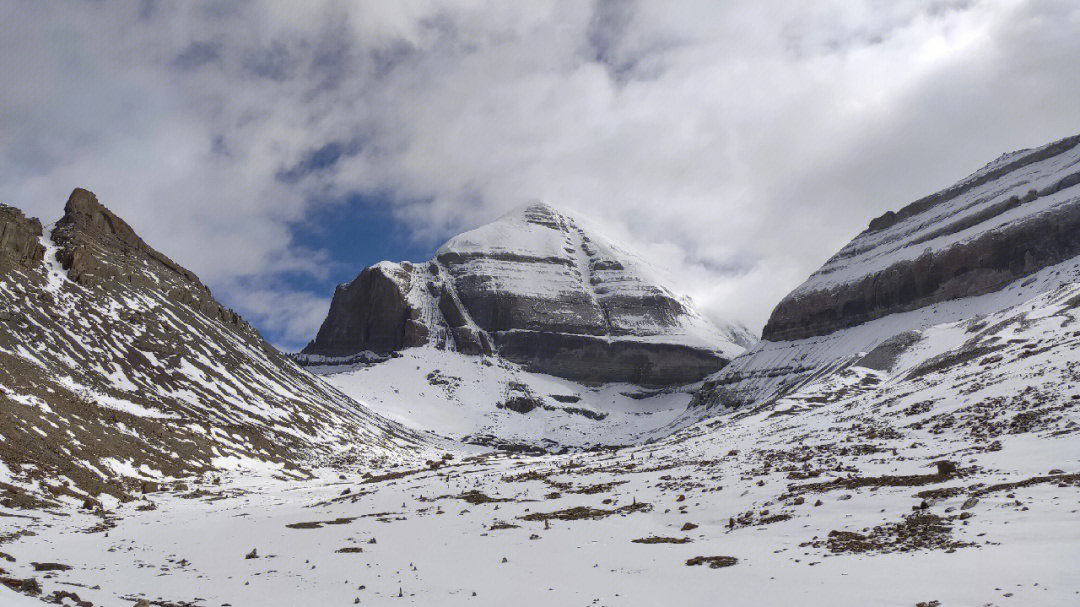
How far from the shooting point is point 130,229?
115062 millimetres

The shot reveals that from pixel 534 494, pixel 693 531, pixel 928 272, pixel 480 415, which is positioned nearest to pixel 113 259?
pixel 534 494

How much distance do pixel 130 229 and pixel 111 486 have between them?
279 feet

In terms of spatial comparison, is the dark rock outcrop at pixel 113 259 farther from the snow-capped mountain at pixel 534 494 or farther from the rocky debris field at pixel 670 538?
the rocky debris field at pixel 670 538

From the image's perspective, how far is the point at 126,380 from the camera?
2960 inches

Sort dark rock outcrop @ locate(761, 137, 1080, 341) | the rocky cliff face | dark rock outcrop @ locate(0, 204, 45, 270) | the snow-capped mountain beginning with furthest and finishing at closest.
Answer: dark rock outcrop @ locate(761, 137, 1080, 341)
the rocky cliff face
dark rock outcrop @ locate(0, 204, 45, 270)
the snow-capped mountain

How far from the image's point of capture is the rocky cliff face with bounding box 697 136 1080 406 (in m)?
123

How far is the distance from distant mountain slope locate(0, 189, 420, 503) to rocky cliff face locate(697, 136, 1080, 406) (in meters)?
84.3

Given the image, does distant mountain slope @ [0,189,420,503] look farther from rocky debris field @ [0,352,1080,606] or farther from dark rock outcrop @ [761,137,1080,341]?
dark rock outcrop @ [761,137,1080,341]

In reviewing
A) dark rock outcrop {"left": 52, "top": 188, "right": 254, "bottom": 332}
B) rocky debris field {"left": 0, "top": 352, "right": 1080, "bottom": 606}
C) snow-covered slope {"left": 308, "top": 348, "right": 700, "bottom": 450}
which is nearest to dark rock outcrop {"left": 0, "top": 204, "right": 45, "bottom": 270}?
dark rock outcrop {"left": 52, "top": 188, "right": 254, "bottom": 332}

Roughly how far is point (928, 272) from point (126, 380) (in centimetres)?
14900

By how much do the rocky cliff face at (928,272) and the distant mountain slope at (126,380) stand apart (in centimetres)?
8431

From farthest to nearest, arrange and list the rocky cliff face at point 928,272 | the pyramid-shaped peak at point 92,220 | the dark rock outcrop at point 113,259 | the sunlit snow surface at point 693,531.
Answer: the rocky cliff face at point 928,272
the pyramid-shaped peak at point 92,220
the dark rock outcrop at point 113,259
the sunlit snow surface at point 693,531

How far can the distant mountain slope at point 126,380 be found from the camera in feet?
159

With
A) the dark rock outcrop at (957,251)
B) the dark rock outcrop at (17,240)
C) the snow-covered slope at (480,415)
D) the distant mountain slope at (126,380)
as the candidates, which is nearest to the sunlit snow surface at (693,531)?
the distant mountain slope at (126,380)
